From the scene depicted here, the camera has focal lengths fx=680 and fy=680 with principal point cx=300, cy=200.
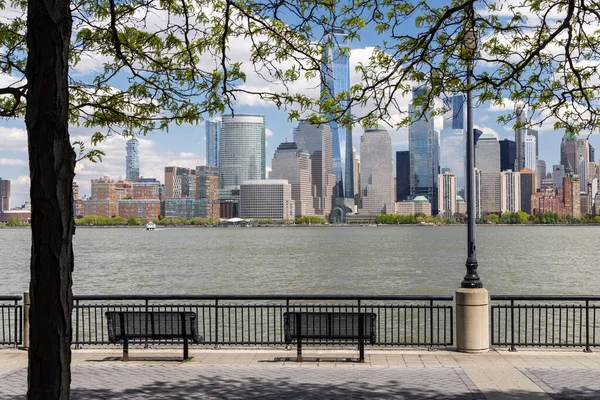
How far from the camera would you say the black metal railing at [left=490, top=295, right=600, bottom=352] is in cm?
1277

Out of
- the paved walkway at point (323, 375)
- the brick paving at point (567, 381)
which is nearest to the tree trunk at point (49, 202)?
the paved walkway at point (323, 375)

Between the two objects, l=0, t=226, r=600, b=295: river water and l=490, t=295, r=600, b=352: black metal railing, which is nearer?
l=490, t=295, r=600, b=352: black metal railing

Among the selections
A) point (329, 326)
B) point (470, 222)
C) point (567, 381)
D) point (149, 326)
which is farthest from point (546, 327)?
point (149, 326)

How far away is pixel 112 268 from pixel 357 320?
5291cm

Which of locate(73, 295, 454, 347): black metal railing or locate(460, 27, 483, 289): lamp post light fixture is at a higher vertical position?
locate(460, 27, 483, 289): lamp post light fixture

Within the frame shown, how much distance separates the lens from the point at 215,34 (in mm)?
10359

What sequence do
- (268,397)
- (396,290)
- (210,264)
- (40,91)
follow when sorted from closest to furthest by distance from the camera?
(40,91) < (268,397) < (396,290) < (210,264)

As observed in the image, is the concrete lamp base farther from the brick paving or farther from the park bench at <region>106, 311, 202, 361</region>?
the park bench at <region>106, 311, 202, 361</region>

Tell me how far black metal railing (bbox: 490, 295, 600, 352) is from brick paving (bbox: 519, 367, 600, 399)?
4.55ft

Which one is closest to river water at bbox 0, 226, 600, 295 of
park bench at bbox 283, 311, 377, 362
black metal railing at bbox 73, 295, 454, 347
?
black metal railing at bbox 73, 295, 454, 347

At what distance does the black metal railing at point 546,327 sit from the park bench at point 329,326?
94.0 inches

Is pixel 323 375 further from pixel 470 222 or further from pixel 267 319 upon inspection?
pixel 267 319

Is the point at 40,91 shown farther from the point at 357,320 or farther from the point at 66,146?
the point at 357,320

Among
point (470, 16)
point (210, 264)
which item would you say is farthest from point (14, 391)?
point (210, 264)
